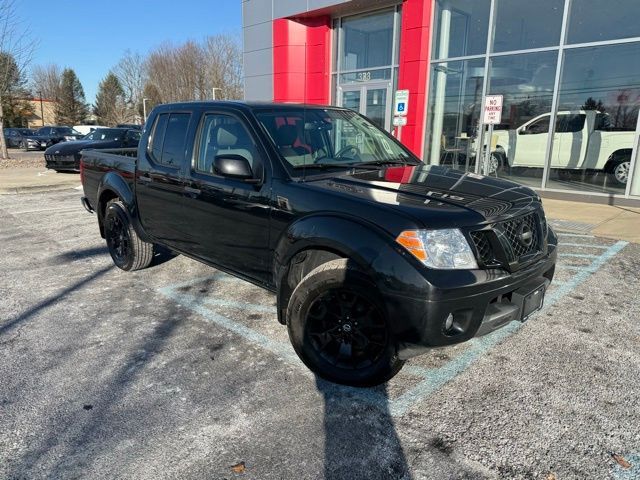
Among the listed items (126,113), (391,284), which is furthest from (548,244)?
(126,113)

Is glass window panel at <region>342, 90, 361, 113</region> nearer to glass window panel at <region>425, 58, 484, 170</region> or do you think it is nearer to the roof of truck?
glass window panel at <region>425, 58, 484, 170</region>

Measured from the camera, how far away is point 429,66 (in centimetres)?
1280

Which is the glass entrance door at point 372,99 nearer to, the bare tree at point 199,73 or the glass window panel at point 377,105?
the glass window panel at point 377,105

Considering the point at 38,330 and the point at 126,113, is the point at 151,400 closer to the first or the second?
the point at 38,330

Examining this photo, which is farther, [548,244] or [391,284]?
[548,244]

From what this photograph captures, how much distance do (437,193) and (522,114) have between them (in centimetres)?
962

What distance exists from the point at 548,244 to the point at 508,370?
3.04ft

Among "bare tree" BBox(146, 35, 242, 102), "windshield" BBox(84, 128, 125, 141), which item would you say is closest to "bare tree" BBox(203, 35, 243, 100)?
"bare tree" BBox(146, 35, 242, 102)

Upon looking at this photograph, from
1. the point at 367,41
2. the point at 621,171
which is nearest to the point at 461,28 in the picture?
the point at 367,41

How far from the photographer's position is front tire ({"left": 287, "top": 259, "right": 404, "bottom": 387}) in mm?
2789

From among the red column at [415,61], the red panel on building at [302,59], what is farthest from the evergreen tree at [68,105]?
the red column at [415,61]

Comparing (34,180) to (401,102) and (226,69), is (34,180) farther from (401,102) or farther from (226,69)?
(226,69)

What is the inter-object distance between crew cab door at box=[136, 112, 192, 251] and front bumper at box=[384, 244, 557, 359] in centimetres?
231

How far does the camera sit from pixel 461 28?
12195 millimetres
